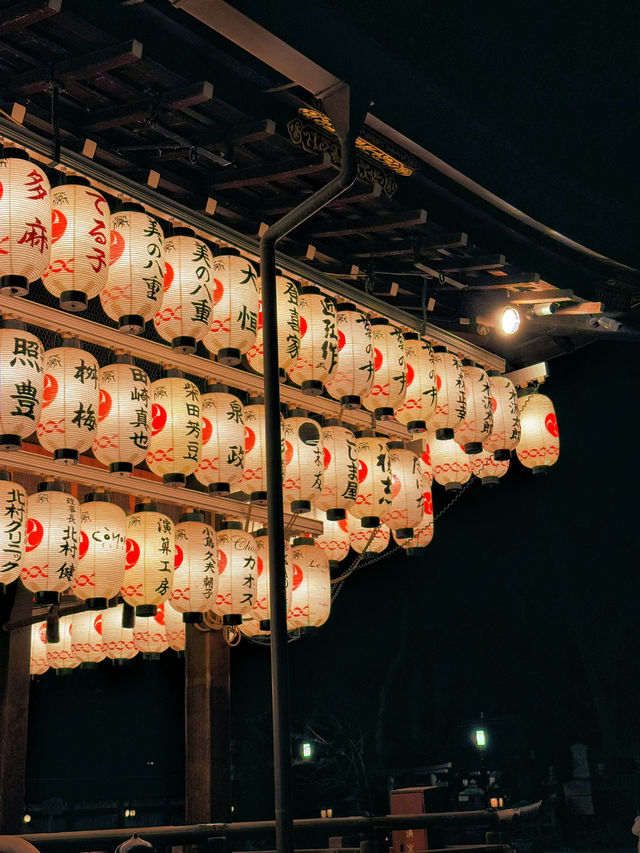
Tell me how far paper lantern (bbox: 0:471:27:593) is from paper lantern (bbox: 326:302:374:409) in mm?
2123

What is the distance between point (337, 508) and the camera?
650 cm

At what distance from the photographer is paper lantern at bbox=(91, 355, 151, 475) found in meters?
5.25

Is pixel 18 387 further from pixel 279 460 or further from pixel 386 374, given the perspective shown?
pixel 386 374

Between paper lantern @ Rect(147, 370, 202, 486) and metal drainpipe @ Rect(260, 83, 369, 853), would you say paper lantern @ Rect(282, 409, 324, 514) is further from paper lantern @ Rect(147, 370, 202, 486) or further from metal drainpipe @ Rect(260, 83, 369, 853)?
metal drainpipe @ Rect(260, 83, 369, 853)

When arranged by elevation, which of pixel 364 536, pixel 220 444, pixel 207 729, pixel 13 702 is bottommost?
pixel 207 729

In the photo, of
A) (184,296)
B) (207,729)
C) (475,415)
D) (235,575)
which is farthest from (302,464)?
(207,729)

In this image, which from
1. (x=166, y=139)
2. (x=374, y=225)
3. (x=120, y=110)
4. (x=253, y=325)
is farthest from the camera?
(x=374, y=225)

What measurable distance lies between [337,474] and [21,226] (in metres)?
2.82

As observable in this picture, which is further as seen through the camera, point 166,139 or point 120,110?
point 166,139

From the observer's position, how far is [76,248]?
4.71 metres

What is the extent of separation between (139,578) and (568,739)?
56.7 ft

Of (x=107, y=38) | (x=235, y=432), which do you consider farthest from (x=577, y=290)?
(x=107, y=38)

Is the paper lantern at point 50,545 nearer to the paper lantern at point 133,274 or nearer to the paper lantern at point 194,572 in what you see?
the paper lantern at point 194,572

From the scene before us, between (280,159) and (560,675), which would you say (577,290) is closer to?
(280,159)
